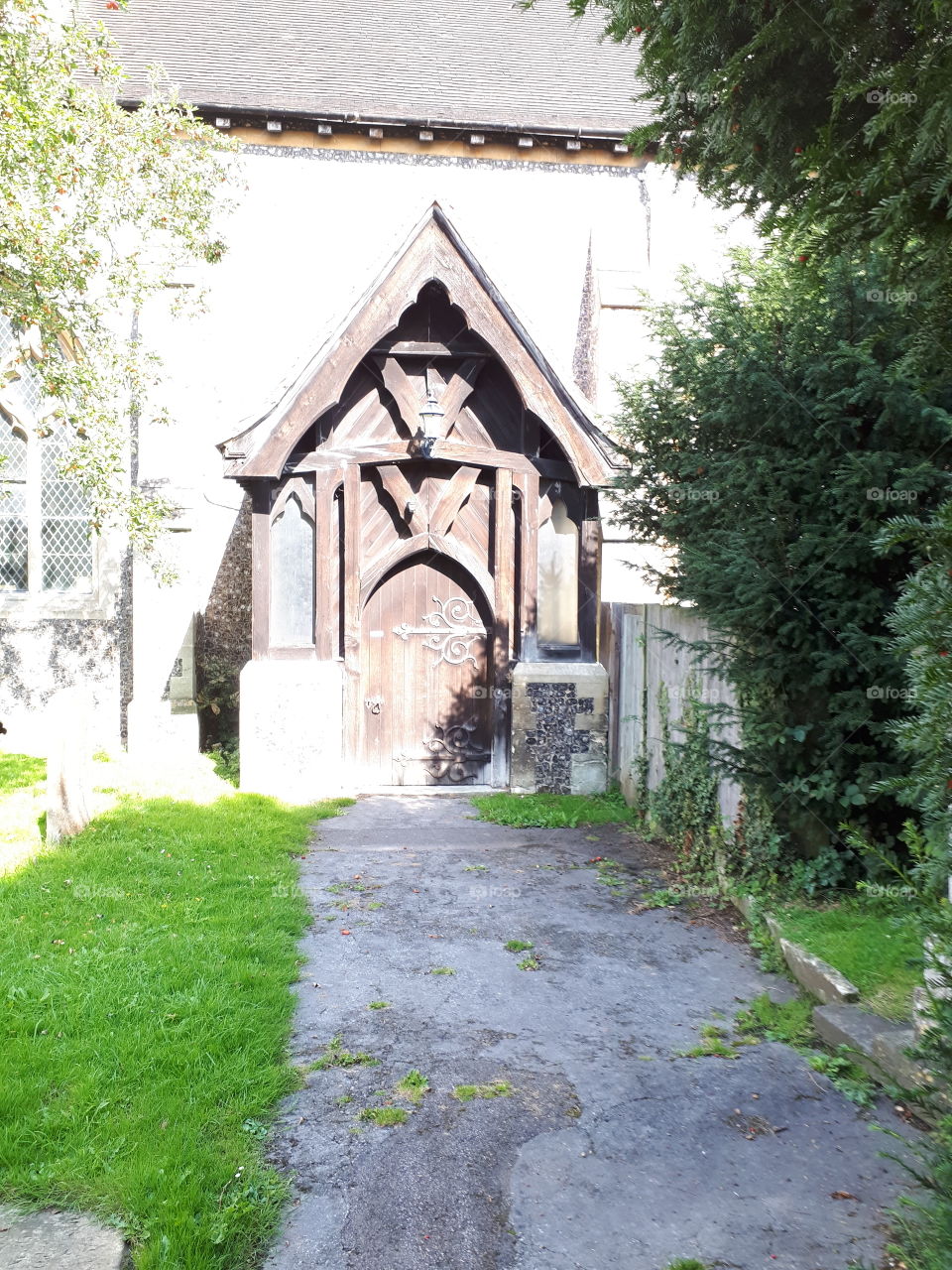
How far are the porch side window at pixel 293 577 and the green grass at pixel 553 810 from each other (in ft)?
8.42

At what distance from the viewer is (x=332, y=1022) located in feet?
14.6

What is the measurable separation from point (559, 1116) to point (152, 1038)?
1.76 meters

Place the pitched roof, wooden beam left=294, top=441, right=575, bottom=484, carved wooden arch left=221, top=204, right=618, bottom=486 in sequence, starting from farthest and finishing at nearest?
1. the pitched roof
2. wooden beam left=294, top=441, right=575, bottom=484
3. carved wooden arch left=221, top=204, right=618, bottom=486

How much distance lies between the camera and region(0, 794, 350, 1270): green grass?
9.75ft

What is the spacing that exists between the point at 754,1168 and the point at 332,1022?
6.62 feet

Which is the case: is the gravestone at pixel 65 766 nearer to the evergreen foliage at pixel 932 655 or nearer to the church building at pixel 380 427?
the church building at pixel 380 427

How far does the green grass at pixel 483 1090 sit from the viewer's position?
3779 mm

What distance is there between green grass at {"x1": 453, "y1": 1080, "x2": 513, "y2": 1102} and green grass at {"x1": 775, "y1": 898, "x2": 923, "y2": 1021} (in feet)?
5.67

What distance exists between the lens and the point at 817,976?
466cm

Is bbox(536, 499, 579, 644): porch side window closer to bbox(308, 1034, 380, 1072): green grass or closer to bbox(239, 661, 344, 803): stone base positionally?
bbox(239, 661, 344, 803): stone base

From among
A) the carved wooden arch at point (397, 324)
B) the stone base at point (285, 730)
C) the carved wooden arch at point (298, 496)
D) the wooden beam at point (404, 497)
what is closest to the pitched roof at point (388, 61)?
the carved wooden arch at point (397, 324)

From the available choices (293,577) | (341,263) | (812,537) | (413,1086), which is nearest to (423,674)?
(293,577)

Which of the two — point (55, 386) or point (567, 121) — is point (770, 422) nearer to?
A: point (55, 386)

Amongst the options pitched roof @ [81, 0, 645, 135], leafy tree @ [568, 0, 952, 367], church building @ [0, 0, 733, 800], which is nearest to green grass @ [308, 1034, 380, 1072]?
leafy tree @ [568, 0, 952, 367]
